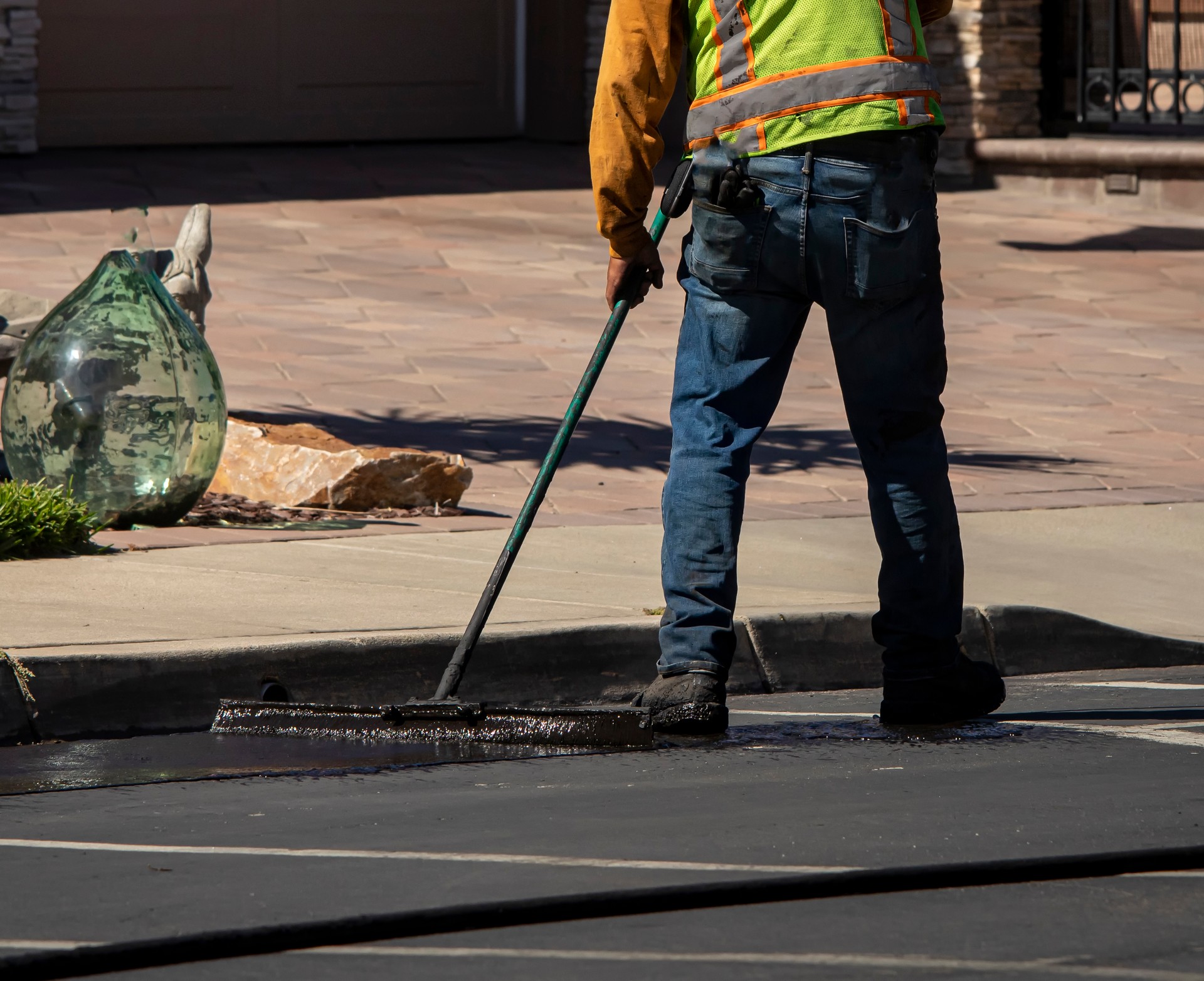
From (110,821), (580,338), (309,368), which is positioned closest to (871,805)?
(110,821)

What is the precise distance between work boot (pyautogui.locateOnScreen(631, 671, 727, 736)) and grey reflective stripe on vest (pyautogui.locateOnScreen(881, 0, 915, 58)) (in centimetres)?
137

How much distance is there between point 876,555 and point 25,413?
107 inches

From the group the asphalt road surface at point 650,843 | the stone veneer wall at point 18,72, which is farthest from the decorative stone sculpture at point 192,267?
the stone veneer wall at point 18,72

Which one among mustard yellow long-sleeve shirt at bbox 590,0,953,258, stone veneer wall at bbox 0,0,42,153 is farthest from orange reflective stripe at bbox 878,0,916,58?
stone veneer wall at bbox 0,0,42,153

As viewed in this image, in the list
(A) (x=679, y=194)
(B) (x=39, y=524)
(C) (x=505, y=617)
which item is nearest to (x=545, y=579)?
(C) (x=505, y=617)

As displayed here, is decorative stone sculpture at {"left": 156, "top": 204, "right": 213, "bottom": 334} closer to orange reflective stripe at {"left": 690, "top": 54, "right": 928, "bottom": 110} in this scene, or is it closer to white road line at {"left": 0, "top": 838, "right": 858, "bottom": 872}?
orange reflective stripe at {"left": 690, "top": 54, "right": 928, "bottom": 110}

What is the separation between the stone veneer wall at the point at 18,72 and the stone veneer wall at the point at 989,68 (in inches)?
272

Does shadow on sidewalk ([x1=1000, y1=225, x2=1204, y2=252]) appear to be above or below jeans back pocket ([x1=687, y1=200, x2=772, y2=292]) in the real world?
below

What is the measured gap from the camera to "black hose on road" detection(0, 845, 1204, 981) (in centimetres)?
318

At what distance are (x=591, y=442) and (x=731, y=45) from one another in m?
4.41

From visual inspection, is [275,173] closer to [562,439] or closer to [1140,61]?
[1140,61]

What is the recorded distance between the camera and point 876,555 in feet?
23.1

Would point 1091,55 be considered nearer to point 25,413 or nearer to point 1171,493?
point 1171,493

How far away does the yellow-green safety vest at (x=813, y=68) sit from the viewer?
4.63 meters
